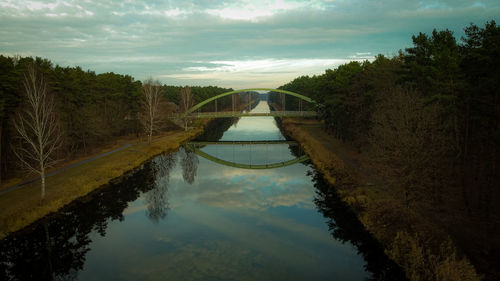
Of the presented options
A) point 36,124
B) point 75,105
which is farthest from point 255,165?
point 36,124

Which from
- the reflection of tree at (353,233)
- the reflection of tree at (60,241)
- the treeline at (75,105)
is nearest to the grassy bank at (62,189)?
the reflection of tree at (60,241)

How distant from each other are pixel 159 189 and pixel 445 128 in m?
25.2

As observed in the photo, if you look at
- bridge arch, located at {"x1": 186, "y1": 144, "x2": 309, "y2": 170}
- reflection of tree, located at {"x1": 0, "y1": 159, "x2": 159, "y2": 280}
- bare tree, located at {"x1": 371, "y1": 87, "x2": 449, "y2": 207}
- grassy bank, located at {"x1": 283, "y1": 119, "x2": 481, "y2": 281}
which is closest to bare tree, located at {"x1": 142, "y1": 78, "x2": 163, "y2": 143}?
bridge arch, located at {"x1": 186, "y1": 144, "x2": 309, "y2": 170}

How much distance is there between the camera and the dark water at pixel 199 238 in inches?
648

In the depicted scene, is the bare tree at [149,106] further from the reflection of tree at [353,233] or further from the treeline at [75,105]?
the reflection of tree at [353,233]

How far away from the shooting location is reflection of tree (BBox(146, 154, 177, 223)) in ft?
82.6

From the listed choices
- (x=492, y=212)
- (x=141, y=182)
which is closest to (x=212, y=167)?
(x=141, y=182)

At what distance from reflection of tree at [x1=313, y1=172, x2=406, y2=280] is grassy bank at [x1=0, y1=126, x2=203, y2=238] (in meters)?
19.9

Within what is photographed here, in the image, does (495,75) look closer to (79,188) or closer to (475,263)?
(475,263)

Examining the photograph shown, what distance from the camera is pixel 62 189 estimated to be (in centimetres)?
2681

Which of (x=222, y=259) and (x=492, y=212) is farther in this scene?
(x=492, y=212)

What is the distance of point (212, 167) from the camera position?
1671 inches

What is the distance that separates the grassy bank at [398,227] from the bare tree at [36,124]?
73.9 ft

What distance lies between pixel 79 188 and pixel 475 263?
28143 millimetres
